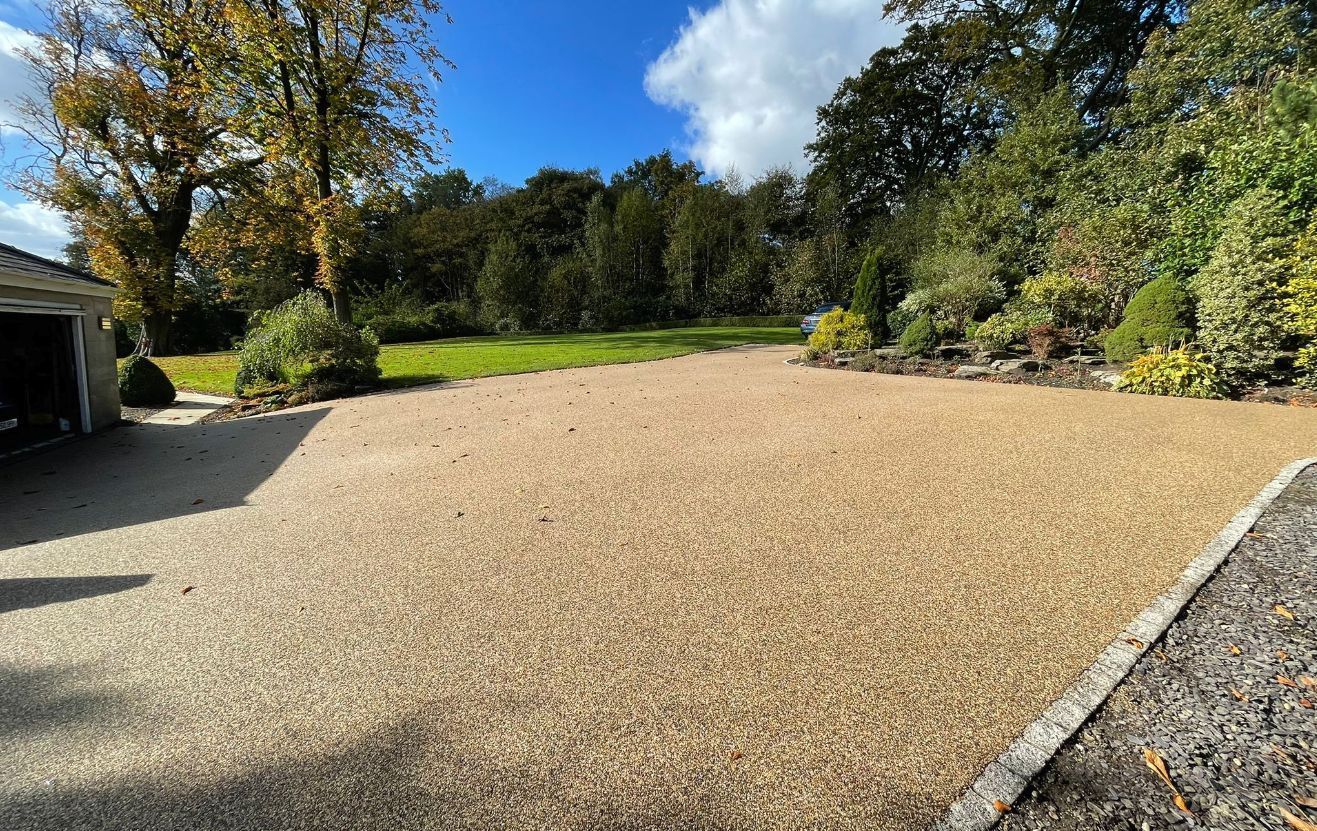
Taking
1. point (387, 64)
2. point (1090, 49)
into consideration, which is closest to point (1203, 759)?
point (387, 64)

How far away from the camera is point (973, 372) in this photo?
908cm

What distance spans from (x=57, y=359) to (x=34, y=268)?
4.10ft

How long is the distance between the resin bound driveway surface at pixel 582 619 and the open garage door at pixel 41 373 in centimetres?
224

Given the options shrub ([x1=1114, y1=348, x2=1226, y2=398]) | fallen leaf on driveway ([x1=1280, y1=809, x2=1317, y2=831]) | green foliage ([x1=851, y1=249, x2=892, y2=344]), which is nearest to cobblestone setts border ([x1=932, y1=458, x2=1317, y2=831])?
fallen leaf on driveway ([x1=1280, y1=809, x2=1317, y2=831])

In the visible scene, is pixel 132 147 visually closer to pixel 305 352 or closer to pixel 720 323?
pixel 305 352

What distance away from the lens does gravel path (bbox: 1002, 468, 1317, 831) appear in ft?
4.53

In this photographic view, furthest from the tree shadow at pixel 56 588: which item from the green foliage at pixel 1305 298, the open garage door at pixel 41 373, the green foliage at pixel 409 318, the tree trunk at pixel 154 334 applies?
the green foliage at pixel 409 318

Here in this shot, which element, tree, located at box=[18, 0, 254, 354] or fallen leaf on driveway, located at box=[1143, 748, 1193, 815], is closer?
fallen leaf on driveway, located at box=[1143, 748, 1193, 815]

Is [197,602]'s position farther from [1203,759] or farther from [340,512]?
[1203,759]

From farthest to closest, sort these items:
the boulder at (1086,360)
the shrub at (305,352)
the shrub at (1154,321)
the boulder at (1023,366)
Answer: the shrub at (305,352) < the boulder at (1023,366) < the boulder at (1086,360) < the shrub at (1154,321)

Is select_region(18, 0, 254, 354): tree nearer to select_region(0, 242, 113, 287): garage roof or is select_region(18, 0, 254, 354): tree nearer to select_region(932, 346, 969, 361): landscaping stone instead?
select_region(0, 242, 113, 287): garage roof

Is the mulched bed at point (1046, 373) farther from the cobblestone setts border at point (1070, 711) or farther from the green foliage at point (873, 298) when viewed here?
the cobblestone setts border at point (1070, 711)

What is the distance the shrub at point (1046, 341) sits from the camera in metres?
9.14

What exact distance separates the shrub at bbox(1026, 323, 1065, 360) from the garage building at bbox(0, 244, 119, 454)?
1446cm
